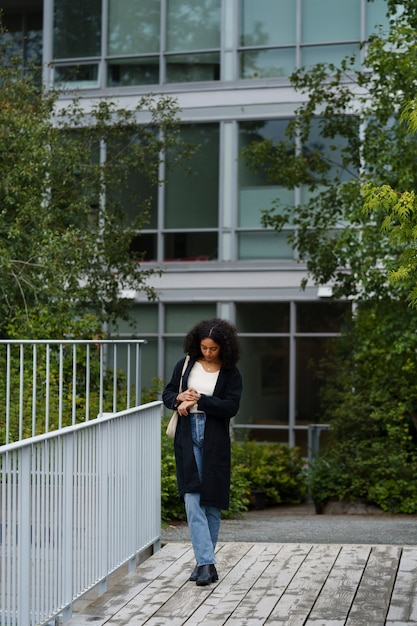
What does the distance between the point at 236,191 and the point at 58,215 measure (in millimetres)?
6360

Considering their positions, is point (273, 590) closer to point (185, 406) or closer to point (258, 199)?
point (185, 406)

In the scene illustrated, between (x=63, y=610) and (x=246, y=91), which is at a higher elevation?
(x=246, y=91)

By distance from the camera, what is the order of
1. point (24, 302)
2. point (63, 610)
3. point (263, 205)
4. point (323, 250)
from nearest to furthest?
point (63, 610)
point (24, 302)
point (323, 250)
point (263, 205)

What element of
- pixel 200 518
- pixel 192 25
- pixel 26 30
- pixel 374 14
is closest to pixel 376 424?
pixel 374 14

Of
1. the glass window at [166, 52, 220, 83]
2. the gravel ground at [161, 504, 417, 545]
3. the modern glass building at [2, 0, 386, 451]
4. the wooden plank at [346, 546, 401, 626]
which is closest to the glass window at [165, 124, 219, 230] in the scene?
the modern glass building at [2, 0, 386, 451]

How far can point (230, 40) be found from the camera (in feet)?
72.1

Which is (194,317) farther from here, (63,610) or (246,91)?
(63,610)

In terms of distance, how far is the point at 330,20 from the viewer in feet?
70.7

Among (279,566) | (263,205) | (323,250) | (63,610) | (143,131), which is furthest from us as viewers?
(263,205)

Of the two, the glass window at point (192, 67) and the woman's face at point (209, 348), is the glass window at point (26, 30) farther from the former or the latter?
the woman's face at point (209, 348)

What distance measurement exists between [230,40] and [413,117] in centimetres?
1572

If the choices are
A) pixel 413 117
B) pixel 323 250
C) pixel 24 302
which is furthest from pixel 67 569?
pixel 323 250

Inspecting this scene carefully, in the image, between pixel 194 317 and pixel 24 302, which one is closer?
pixel 24 302

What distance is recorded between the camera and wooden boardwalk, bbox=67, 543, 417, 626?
6910 millimetres
